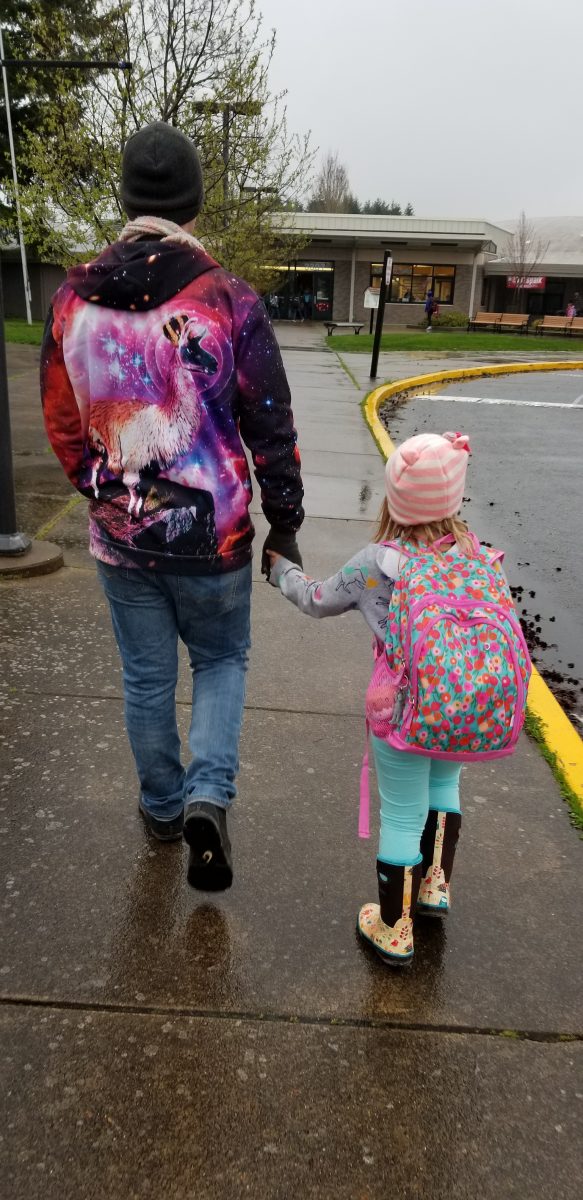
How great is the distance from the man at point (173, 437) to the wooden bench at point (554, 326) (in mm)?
38504

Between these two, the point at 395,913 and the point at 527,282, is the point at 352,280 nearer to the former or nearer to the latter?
the point at 527,282

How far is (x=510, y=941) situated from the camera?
2.55m

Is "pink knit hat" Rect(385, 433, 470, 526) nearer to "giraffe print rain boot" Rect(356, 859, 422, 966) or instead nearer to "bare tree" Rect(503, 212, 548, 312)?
"giraffe print rain boot" Rect(356, 859, 422, 966)

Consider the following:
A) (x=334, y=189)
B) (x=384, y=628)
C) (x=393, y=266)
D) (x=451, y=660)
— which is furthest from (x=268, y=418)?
(x=334, y=189)

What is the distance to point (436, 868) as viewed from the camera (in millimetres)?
2574

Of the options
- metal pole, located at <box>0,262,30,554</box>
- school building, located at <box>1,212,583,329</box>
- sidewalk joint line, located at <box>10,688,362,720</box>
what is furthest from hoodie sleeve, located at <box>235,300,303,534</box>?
school building, located at <box>1,212,583,329</box>

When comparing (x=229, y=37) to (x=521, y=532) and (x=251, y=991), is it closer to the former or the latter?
(x=521, y=532)

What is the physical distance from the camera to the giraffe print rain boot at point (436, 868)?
2547mm

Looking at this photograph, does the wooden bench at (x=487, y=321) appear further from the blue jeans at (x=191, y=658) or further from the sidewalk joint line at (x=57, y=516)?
the blue jeans at (x=191, y=658)

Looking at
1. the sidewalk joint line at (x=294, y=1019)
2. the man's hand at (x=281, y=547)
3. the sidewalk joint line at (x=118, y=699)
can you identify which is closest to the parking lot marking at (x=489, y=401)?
the sidewalk joint line at (x=118, y=699)

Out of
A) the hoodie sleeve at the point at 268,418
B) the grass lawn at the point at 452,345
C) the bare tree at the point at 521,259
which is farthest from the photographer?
the bare tree at the point at 521,259

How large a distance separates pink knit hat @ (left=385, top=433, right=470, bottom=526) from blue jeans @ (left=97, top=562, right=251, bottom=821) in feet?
1.86

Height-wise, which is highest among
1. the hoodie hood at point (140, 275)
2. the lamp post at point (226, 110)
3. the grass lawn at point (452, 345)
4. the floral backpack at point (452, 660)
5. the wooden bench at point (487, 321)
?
the lamp post at point (226, 110)

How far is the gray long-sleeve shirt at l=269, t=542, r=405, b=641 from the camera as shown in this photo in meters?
2.21
